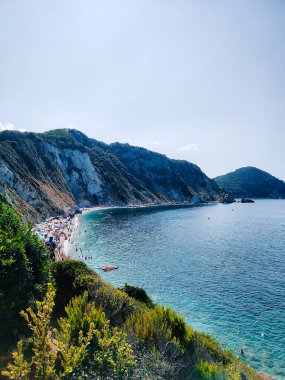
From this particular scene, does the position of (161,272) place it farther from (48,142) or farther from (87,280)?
(48,142)

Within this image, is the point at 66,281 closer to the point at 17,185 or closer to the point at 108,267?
the point at 108,267

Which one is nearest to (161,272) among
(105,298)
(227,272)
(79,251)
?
(227,272)

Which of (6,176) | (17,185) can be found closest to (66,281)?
(6,176)

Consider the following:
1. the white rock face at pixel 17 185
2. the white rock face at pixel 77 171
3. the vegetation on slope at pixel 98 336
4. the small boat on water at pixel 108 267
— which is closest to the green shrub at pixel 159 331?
the vegetation on slope at pixel 98 336

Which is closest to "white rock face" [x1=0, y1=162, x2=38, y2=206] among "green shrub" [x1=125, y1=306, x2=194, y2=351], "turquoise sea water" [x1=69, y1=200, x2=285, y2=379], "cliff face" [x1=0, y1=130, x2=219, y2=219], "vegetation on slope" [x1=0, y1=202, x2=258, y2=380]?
"cliff face" [x1=0, y1=130, x2=219, y2=219]

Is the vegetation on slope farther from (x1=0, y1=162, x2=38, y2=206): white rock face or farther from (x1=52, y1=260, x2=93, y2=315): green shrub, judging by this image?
(x1=0, y1=162, x2=38, y2=206): white rock face

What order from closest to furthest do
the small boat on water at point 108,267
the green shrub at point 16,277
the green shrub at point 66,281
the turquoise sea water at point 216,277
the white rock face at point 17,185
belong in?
the green shrub at point 16,277 < the green shrub at point 66,281 < the turquoise sea water at point 216,277 < the small boat on water at point 108,267 < the white rock face at point 17,185

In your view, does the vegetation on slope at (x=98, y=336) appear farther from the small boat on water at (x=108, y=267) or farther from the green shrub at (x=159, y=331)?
the small boat on water at (x=108, y=267)
